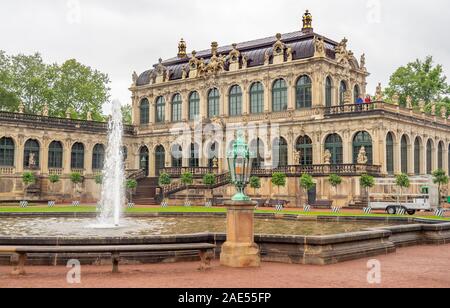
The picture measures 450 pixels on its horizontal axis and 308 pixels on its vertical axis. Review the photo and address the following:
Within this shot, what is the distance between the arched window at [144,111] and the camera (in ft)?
216

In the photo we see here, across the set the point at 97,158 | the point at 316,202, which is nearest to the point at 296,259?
the point at 316,202

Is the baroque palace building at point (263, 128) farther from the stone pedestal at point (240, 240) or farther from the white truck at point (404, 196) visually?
the stone pedestal at point (240, 240)

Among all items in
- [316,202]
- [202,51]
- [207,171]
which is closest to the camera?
[316,202]

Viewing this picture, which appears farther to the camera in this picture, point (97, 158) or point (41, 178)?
point (97, 158)

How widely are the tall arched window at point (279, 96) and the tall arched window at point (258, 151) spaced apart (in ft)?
11.6

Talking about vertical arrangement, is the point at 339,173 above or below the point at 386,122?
below

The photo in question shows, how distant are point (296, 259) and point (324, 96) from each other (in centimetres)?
3809

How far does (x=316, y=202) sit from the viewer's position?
42.8 metres

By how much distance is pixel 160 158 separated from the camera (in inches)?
2478

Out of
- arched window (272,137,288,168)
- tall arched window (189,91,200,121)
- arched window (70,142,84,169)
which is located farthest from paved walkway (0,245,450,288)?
tall arched window (189,91,200,121)

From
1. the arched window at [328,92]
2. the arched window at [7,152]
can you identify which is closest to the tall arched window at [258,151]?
the arched window at [328,92]

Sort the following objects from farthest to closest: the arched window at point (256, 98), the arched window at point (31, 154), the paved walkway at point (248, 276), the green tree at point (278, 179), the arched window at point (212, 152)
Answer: the arched window at point (212, 152), the arched window at point (256, 98), the arched window at point (31, 154), the green tree at point (278, 179), the paved walkway at point (248, 276)

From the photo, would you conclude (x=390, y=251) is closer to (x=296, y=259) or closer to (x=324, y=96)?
(x=296, y=259)

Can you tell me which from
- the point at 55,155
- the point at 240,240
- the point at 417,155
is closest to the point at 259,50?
the point at 417,155
